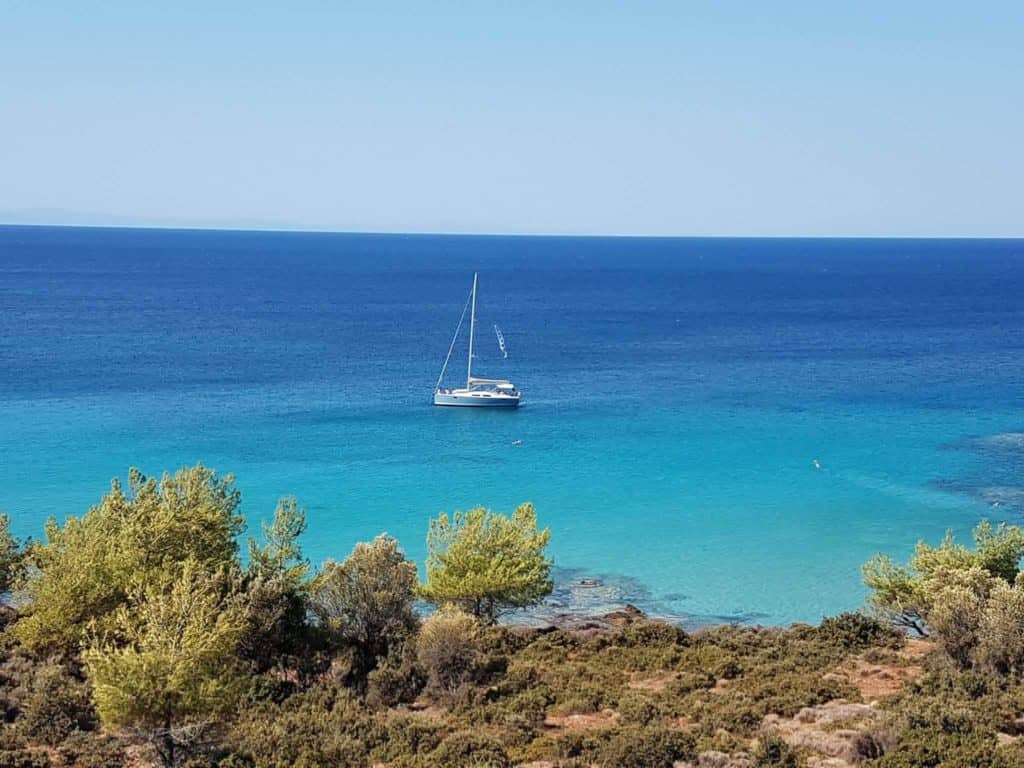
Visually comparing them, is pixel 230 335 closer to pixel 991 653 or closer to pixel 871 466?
pixel 871 466

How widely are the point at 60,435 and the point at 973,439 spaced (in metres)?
67.5

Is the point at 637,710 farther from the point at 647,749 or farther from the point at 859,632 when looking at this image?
the point at 859,632

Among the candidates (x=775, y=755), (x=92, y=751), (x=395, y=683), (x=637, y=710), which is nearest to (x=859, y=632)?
(x=637, y=710)

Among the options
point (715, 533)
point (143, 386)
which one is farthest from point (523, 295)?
point (715, 533)

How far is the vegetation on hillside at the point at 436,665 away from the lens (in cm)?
2108

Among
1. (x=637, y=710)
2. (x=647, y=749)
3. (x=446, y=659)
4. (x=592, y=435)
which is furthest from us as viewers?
(x=592, y=435)

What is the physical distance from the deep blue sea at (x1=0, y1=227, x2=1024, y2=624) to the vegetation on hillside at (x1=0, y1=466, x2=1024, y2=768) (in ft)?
34.5

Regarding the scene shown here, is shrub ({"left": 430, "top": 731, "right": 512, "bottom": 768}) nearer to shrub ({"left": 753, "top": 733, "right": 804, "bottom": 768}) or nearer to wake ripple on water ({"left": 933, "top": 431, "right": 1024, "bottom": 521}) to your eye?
shrub ({"left": 753, "top": 733, "right": 804, "bottom": 768})

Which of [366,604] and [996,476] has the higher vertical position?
[366,604]

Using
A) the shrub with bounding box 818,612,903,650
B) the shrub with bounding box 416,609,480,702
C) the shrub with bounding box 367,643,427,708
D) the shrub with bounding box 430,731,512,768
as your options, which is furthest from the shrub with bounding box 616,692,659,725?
the shrub with bounding box 818,612,903,650

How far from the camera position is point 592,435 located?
73.4 meters

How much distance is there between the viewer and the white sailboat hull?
8238cm

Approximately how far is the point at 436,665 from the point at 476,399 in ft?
186

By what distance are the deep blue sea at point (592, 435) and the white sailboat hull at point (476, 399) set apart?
52.1 inches
